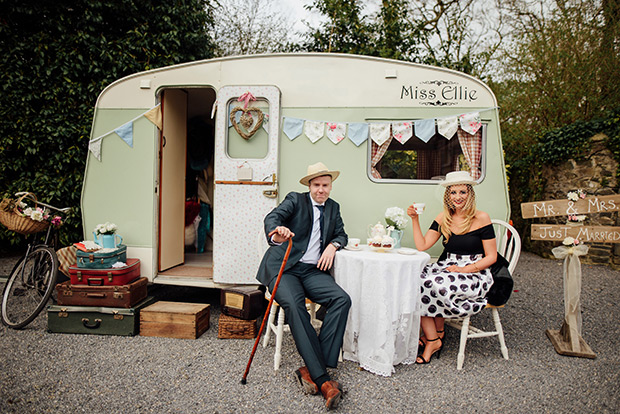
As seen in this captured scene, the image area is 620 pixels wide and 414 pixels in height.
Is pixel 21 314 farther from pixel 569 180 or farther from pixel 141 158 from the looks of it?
pixel 569 180

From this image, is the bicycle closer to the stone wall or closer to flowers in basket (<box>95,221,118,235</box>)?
flowers in basket (<box>95,221,118,235</box>)

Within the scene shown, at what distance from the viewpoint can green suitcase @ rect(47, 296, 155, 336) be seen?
11.8 ft

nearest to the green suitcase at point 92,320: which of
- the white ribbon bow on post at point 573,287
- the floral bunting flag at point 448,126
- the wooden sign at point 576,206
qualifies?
the floral bunting flag at point 448,126

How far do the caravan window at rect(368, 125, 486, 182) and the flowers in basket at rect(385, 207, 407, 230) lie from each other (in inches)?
16.9

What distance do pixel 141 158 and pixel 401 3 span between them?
299 inches

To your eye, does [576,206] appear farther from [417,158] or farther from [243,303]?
[243,303]

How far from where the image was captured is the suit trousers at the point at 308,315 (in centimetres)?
264

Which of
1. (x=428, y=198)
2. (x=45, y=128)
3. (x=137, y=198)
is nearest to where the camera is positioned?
(x=428, y=198)

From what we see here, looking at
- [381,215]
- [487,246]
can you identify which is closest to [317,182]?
[381,215]

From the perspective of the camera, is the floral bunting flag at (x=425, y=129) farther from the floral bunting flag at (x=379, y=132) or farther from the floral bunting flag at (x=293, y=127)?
the floral bunting flag at (x=293, y=127)

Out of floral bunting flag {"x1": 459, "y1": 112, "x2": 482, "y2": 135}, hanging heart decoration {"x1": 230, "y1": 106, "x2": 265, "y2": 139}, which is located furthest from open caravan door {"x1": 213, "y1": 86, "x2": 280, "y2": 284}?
floral bunting flag {"x1": 459, "y1": 112, "x2": 482, "y2": 135}

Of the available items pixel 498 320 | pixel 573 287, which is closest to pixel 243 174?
pixel 498 320

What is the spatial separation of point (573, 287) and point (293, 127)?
305cm

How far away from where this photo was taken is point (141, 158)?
4.09m
